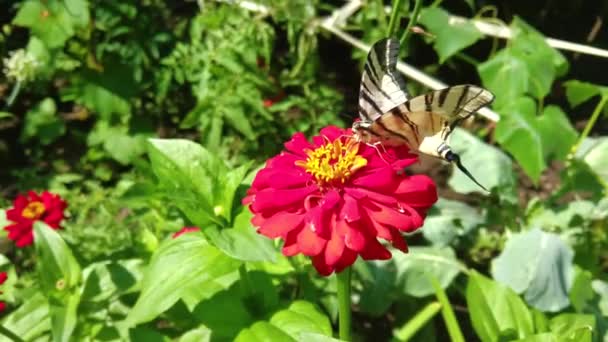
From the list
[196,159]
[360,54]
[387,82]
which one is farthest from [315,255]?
[360,54]

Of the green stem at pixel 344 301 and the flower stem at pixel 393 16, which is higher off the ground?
the flower stem at pixel 393 16

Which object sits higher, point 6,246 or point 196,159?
point 196,159

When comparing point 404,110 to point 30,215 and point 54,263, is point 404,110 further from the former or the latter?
point 30,215

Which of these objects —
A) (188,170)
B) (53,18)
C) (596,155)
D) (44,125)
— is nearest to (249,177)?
(188,170)

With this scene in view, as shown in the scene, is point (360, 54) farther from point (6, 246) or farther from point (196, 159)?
point (6, 246)

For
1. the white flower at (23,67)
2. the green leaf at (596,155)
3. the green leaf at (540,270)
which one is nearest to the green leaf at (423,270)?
the green leaf at (540,270)

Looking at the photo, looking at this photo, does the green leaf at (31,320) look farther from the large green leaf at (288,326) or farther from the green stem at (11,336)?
the large green leaf at (288,326)
